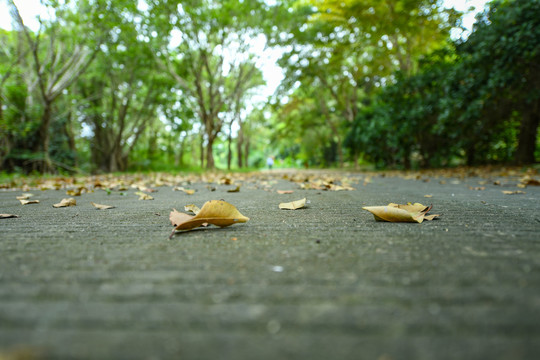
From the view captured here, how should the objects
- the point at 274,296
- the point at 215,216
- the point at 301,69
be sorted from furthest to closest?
the point at 301,69 → the point at 215,216 → the point at 274,296

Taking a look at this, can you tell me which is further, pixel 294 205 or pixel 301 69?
pixel 301 69

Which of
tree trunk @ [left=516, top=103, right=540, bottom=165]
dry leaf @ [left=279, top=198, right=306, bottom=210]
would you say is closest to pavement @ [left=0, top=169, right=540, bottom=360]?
dry leaf @ [left=279, top=198, right=306, bottom=210]

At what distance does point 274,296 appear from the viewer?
0.51m

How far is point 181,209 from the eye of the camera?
5.36 ft

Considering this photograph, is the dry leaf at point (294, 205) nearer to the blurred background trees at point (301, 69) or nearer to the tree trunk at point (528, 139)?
the blurred background trees at point (301, 69)

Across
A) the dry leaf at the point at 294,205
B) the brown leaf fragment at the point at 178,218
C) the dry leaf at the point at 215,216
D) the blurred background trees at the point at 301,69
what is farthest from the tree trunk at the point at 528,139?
the brown leaf fragment at the point at 178,218

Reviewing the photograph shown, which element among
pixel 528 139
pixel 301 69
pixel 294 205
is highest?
pixel 301 69

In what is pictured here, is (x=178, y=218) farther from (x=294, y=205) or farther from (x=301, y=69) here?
(x=301, y=69)

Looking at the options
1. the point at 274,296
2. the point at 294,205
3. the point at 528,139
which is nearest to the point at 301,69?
the point at 528,139

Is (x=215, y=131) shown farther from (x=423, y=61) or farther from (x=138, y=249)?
(x=138, y=249)

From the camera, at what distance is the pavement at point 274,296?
1.25 feet

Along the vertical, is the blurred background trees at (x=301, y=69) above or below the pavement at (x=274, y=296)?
above

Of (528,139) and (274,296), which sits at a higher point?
(528,139)

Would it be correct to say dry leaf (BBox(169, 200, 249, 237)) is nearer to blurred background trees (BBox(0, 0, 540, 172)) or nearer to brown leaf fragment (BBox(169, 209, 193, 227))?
brown leaf fragment (BBox(169, 209, 193, 227))
